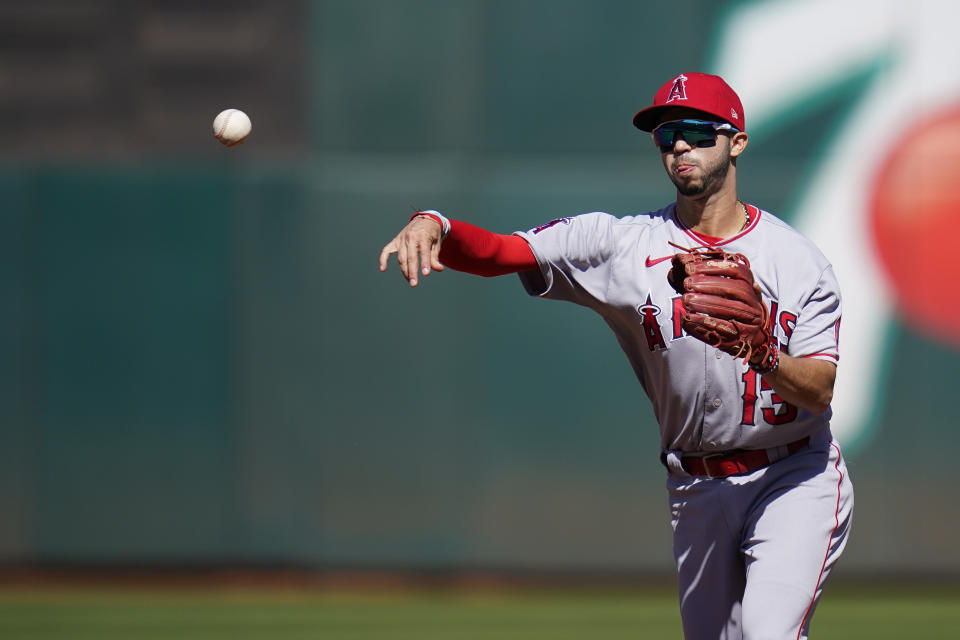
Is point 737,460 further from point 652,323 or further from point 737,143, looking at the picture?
point 737,143

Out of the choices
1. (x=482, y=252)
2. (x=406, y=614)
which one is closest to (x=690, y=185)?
(x=482, y=252)

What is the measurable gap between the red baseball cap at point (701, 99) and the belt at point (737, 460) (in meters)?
0.91

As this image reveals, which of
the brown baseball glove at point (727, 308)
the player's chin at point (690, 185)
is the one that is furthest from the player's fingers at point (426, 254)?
the player's chin at point (690, 185)

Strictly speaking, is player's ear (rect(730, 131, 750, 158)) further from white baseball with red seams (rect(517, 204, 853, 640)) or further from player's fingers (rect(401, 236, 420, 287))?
player's fingers (rect(401, 236, 420, 287))

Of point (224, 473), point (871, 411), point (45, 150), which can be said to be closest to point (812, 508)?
point (871, 411)

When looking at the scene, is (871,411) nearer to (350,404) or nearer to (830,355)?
(350,404)

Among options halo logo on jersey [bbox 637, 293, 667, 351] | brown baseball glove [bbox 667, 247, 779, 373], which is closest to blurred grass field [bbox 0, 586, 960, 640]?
halo logo on jersey [bbox 637, 293, 667, 351]

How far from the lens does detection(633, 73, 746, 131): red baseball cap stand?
329 centimetres

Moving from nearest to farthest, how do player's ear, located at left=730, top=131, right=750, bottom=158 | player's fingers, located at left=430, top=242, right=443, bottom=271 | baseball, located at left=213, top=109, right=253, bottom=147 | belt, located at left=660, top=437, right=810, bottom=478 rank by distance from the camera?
player's fingers, located at left=430, top=242, right=443, bottom=271
belt, located at left=660, top=437, right=810, bottom=478
player's ear, located at left=730, top=131, right=750, bottom=158
baseball, located at left=213, top=109, right=253, bottom=147

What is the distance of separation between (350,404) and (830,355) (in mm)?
4354

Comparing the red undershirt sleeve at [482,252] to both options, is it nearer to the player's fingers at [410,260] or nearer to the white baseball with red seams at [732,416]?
the white baseball with red seams at [732,416]

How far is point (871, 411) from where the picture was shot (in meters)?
7.05

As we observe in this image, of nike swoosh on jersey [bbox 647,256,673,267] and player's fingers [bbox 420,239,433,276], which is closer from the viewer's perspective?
player's fingers [bbox 420,239,433,276]

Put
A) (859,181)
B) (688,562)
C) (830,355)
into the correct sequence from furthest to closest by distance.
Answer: (859,181) → (688,562) → (830,355)
